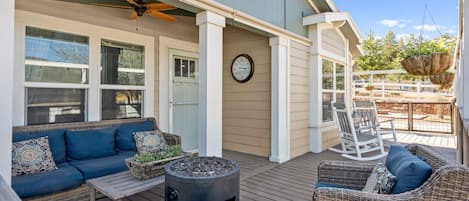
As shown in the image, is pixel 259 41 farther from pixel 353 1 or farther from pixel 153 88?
pixel 353 1

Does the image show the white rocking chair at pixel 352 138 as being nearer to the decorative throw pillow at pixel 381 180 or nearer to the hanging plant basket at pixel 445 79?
the decorative throw pillow at pixel 381 180

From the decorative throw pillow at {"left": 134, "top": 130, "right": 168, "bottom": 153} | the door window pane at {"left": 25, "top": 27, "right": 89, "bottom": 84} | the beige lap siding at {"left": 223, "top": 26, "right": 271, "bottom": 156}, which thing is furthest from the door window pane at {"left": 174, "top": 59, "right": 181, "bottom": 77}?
the door window pane at {"left": 25, "top": 27, "right": 89, "bottom": 84}

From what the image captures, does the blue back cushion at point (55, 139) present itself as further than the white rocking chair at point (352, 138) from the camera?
No

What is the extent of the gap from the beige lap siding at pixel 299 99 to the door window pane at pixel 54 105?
Answer: 3278 millimetres

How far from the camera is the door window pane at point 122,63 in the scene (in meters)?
3.75

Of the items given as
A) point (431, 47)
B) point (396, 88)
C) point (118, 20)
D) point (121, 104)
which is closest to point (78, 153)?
point (121, 104)

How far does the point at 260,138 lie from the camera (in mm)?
4738

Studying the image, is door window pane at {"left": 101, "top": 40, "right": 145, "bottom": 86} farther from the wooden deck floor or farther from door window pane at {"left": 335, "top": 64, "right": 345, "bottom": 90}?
door window pane at {"left": 335, "top": 64, "right": 345, "bottom": 90}

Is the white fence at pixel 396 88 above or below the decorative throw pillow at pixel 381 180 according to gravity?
above

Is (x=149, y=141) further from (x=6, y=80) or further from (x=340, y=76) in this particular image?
(x=340, y=76)

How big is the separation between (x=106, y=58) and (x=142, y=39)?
637mm

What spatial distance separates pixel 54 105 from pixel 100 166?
1129mm

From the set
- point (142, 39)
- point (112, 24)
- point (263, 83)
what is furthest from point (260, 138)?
point (112, 24)

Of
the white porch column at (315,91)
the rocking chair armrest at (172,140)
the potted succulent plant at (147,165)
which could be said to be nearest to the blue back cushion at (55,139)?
the potted succulent plant at (147,165)
